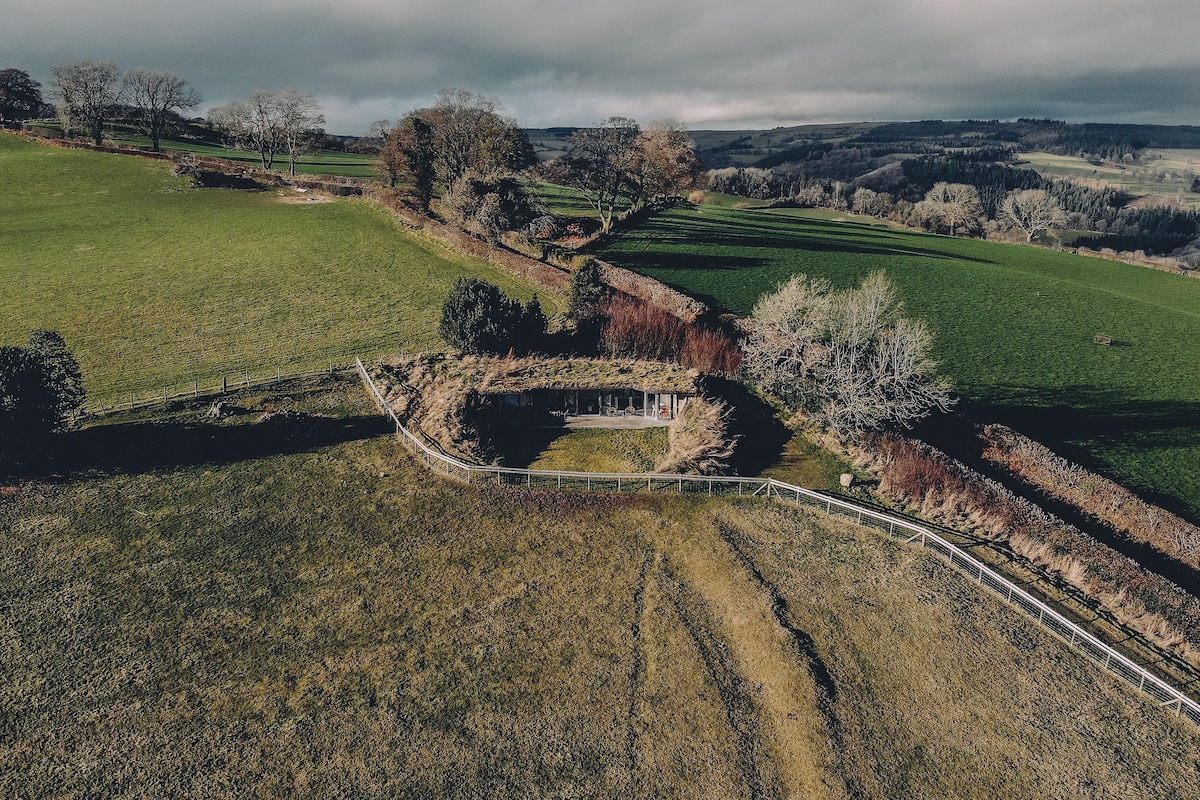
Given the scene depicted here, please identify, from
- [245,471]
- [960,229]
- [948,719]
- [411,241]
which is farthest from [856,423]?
[960,229]

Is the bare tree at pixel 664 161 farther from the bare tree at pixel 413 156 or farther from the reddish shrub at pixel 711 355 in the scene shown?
the reddish shrub at pixel 711 355

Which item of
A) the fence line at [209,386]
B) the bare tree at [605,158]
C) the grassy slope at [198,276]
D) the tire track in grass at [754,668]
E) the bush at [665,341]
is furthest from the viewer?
the bare tree at [605,158]

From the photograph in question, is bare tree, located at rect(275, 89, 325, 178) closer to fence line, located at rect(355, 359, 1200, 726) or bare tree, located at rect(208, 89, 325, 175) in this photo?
bare tree, located at rect(208, 89, 325, 175)

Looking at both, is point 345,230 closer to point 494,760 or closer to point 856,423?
point 856,423

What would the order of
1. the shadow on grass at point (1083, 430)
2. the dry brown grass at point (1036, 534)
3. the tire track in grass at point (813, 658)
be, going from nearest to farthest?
the tire track in grass at point (813, 658) < the dry brown grass at point (1036, 534) < the shadow on grass at point (1083, 430)

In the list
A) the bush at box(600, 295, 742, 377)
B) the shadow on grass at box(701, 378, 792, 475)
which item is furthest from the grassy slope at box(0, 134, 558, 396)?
the shadow on grass at box(701, 378, 792, 475)

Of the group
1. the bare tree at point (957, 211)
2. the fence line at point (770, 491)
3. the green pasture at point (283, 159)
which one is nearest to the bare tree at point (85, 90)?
the green pasture at point (283, 159)

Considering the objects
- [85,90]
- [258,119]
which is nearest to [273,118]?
[258,119]
